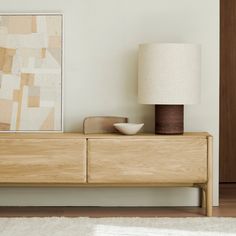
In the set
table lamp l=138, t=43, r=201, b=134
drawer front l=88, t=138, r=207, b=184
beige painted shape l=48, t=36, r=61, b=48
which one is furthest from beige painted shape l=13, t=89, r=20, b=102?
table lamp l=138, t=43, r=201, b=134

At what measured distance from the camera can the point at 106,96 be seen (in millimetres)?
4621

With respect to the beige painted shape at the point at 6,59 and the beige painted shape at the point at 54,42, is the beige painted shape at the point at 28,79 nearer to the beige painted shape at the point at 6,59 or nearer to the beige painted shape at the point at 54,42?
the beige painted shape at the point at 6,59

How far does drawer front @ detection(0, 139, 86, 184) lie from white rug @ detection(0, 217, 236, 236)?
0.95 feet

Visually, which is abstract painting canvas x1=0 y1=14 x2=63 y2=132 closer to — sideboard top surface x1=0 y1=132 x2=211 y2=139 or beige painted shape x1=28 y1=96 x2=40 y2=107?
beige painted shape x1=28 y1=96 x2=40 y2=107

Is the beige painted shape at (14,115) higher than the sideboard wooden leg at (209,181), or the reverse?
the beige painted shape at (14,115)

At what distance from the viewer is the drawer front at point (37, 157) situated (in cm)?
423

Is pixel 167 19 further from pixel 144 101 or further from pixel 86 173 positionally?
pixel 86 173

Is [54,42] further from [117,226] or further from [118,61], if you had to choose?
[117,226]

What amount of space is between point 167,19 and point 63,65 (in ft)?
2.64

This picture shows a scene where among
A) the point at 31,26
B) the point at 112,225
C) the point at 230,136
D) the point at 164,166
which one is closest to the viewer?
the point at 112,225

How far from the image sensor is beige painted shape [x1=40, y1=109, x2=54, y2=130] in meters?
4.55

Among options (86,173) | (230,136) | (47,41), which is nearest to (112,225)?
(86,173)

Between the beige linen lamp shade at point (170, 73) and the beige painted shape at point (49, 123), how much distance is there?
691 mm

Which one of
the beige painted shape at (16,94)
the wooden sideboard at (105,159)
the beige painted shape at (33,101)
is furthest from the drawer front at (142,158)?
the beige painted shape at (16,94)
